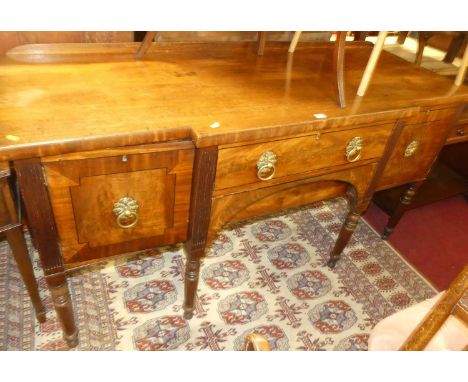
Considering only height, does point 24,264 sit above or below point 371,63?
below

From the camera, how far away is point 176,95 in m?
1.25

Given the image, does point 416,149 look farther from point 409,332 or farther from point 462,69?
point 409,332

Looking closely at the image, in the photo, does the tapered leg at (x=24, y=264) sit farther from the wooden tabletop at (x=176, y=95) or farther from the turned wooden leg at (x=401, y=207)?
the turned wooden leg at (x=401, y=207)

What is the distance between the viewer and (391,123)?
1.47 m

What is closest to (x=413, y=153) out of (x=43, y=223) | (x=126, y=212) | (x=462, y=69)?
(x=462, y=69)

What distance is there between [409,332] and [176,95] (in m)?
1.02

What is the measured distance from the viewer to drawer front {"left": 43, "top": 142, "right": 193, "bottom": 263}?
1035mm

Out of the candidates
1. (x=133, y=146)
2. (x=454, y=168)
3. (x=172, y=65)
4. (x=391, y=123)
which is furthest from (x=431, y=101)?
(x=454, y=168)

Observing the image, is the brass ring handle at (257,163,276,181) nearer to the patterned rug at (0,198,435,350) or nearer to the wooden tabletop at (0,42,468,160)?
the wooden tabletop at (0,42,468,160)

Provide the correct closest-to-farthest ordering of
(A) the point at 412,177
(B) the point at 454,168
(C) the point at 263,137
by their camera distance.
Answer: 1. (C) the point at 263,137
2. (A) the point at 412,177
3. (B) the point at 454,168

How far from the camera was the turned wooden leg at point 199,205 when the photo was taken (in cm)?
113

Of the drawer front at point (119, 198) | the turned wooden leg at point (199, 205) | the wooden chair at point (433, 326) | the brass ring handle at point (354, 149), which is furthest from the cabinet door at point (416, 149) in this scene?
the drawer front at point (119, 198)
